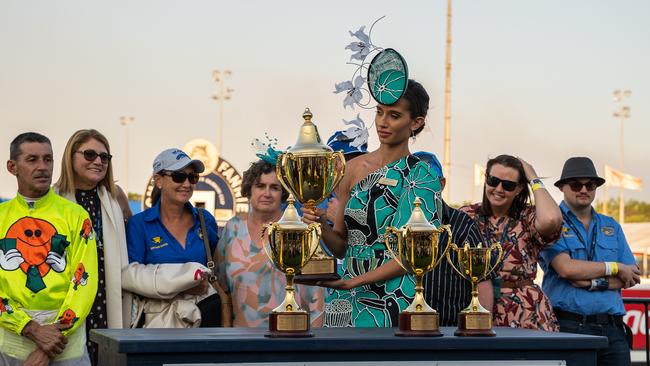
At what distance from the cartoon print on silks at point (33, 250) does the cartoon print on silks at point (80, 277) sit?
8 centimetres

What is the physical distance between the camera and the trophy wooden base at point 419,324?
3.68 m

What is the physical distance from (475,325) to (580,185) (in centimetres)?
269

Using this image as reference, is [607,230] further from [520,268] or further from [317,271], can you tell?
[317,271]

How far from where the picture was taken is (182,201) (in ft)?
18.7

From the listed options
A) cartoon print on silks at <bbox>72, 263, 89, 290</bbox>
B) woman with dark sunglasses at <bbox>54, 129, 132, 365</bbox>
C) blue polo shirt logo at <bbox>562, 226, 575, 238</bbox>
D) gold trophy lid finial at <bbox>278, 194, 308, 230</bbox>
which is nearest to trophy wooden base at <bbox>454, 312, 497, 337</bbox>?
gold trophy lid finial at <bbox>278, 194, 308, 230</bbox>

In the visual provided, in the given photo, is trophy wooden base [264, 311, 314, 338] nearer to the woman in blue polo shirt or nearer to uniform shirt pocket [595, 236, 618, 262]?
the woman in blue polo shirt

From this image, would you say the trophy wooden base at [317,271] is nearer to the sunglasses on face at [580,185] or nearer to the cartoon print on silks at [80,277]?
the cartoon print on silks at [80,277]

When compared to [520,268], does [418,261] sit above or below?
above

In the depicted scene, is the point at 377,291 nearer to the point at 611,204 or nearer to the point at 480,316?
the point at 480,316

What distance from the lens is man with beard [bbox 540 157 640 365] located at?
6.05 meters

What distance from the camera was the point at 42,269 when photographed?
5.07 m

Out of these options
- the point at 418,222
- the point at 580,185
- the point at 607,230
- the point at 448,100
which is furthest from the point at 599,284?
the point at 448,100

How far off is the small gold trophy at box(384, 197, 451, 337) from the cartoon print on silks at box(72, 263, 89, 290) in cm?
177

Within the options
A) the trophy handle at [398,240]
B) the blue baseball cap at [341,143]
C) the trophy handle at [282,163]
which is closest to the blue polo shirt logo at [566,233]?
the blue baseball cap at [341,143]
